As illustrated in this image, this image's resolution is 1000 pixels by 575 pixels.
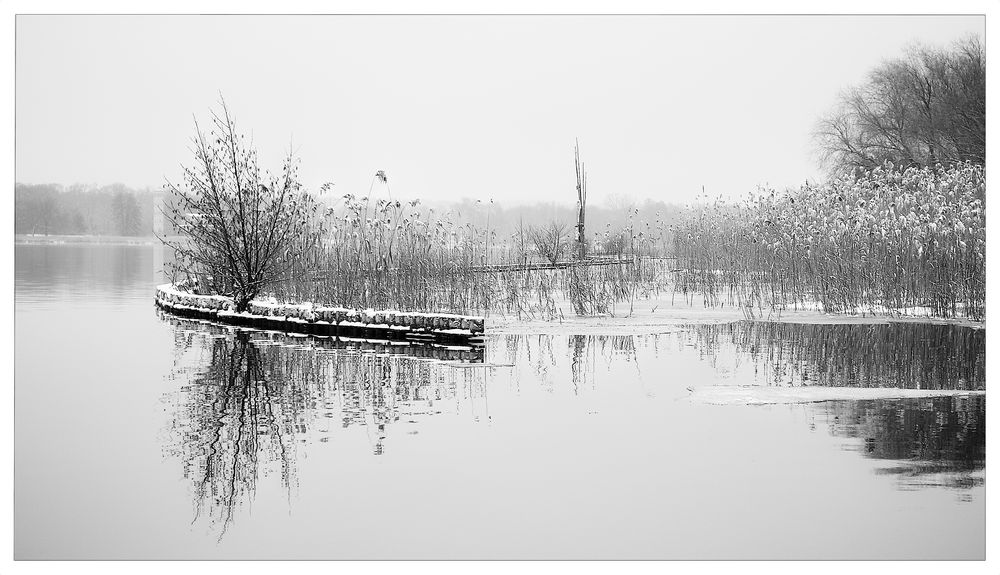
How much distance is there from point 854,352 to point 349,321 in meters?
4.87

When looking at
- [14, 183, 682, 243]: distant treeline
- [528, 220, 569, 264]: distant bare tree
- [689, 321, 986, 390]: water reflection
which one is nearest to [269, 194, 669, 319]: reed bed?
[14, 183, 682, 243]: distant treeline

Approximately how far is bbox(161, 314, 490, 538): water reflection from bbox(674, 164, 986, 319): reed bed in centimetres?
558

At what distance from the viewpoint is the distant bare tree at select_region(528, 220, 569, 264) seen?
72.1ft

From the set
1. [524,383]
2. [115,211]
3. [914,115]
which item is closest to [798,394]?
[524,383]

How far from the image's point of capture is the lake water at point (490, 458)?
3.80m

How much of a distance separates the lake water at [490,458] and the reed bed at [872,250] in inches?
113

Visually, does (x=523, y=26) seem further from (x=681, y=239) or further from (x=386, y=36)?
(x=681, y=239)

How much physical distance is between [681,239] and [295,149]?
855 centimetres

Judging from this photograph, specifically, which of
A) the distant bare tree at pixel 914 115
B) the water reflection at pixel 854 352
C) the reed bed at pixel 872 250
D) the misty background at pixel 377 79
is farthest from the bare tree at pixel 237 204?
the distant bare tree at pixel 914 115

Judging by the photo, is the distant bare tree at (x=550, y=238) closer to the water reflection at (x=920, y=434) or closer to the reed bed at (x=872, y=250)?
the reed bed at (x=872, y=250)
